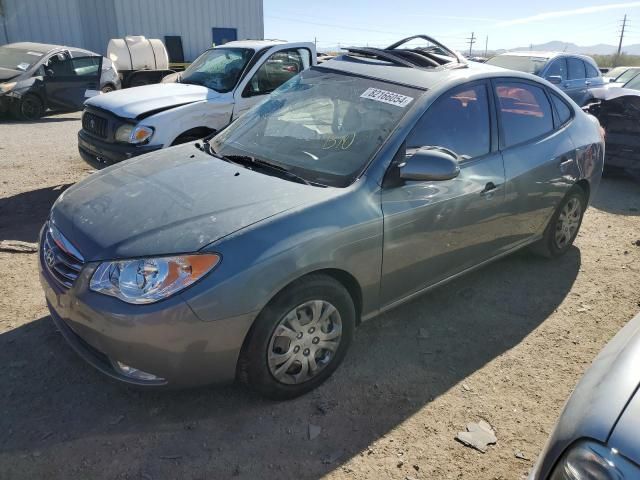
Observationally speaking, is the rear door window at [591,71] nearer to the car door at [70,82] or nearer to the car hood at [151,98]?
the car hood at [151,98]

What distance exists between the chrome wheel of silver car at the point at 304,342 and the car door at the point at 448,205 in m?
0.45

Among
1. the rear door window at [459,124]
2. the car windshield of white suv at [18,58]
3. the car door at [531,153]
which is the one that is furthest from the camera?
the car windshield of white suv at [18,58]

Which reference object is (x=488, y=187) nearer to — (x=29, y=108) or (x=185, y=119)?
(x=185, y=119)

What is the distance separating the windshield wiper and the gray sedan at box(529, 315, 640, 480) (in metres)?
1.74

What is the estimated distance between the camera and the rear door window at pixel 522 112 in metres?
3.77

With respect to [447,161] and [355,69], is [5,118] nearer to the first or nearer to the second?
[355,69]

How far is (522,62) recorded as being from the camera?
444 inches

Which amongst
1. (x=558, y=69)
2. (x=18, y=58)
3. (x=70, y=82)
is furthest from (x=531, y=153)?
(x=18, y=58)

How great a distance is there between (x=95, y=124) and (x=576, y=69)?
34.8 feet

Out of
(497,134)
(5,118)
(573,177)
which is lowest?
(5,118)

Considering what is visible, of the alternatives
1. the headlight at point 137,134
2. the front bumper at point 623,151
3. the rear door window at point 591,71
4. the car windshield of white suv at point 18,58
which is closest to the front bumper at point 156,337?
the headlight at point 137,134

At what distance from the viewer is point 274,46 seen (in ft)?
22.1

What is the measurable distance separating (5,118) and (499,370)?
12.3m

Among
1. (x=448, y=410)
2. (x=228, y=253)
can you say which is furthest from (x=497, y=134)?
(x=228, y=253)
